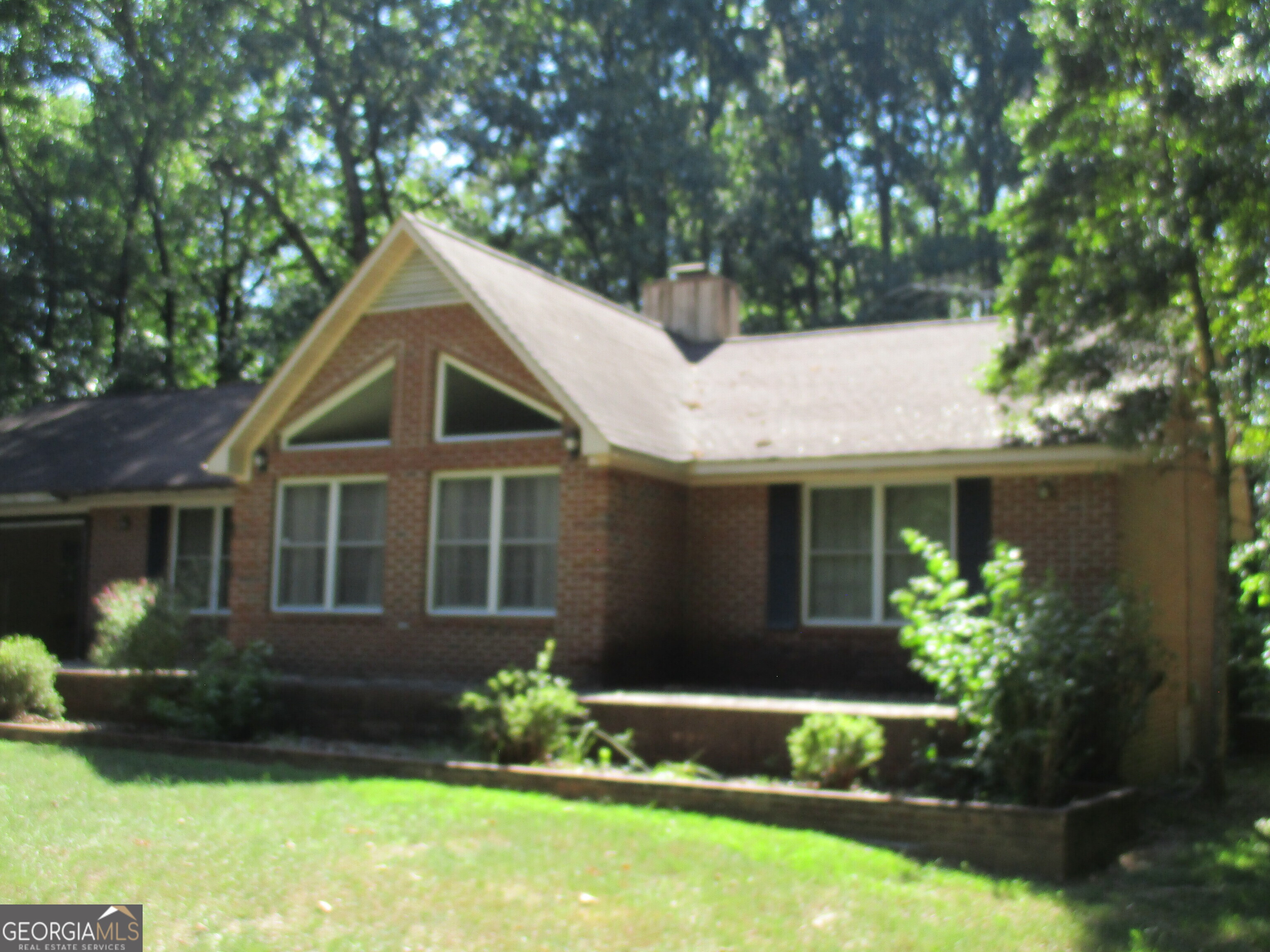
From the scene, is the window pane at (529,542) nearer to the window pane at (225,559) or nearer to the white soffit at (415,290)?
the white soffit at (415,290)

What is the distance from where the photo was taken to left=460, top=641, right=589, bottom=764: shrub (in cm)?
1070

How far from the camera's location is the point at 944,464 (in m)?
12.9

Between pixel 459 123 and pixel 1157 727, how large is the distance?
23616mm

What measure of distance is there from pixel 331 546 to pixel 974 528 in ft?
23.8

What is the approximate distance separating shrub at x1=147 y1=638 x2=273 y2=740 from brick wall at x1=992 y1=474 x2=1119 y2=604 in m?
7.65

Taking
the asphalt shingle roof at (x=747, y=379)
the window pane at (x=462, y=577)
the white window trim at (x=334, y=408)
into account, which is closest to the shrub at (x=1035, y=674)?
the asphalt shingle roof at (x=747, y=379)

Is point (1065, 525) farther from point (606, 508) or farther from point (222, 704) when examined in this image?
point (222, 704)

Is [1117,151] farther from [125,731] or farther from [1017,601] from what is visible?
[125,731]

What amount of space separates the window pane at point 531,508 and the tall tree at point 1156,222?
5113 millimetres

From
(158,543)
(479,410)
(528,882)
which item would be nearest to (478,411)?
(479,410)

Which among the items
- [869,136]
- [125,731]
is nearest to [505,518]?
[125,731]

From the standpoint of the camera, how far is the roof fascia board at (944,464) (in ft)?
39.8

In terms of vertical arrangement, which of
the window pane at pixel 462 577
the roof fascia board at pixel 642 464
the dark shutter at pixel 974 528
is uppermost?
the roof fascia board at pixel 642 464

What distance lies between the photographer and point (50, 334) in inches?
1189
